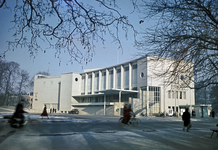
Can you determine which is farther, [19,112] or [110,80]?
[110,80]

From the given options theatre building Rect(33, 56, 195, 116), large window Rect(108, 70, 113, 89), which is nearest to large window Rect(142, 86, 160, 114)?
theatre building Rect(33, 56, 195, 116)

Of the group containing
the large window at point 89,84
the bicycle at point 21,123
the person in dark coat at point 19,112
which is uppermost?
the large window at point 89,84

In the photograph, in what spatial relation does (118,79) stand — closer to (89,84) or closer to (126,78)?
(126,78)

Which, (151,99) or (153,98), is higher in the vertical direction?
(153,98)

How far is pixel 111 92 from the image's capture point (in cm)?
4981

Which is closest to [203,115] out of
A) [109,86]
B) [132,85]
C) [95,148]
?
[132,85]

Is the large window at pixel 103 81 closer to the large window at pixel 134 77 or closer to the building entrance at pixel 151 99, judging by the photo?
the large window at pixel 134 77

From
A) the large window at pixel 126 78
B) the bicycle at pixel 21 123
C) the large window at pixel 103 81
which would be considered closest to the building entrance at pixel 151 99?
the large window at pixel 126 78

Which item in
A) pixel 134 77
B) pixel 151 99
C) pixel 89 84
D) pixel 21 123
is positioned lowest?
pixel 21 123

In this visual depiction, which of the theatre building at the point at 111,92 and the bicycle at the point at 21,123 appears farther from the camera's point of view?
the theatre building at the point at 111,92

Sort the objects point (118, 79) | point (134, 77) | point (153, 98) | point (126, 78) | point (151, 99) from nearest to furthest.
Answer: point (151, 99) < point (153, 98) < point (134, 77) < point (126, 78) < point (118, 79)

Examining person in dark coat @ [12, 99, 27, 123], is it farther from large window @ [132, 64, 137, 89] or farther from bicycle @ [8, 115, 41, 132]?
large window @ [132, 64, 137, 89]

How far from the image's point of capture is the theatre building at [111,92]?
1892 inches

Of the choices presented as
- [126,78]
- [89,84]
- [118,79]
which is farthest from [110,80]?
[89,84]
